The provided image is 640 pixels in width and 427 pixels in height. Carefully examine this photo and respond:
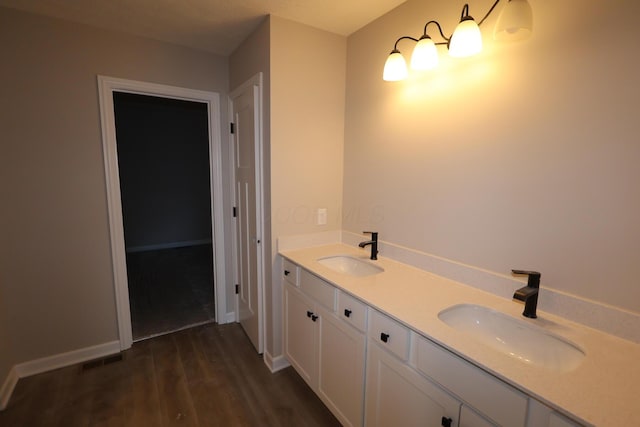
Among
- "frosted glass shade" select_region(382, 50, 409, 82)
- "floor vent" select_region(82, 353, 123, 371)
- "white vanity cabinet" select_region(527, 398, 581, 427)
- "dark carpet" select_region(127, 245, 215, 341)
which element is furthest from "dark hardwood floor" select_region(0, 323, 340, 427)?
"frosted glass shade" select_region(382, 50, 409, 82)

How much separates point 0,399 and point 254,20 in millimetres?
2938

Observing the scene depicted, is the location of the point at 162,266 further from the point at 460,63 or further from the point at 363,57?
the point at 460,63

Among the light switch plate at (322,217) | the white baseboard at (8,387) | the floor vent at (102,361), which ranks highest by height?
the light switch plate at (322,217)

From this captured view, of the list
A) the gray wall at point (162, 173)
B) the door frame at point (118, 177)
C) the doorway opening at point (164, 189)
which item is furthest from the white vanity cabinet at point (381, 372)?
the gray wall at point (162, 173)

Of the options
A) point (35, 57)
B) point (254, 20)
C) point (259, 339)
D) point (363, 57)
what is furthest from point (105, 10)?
point (259, 339)

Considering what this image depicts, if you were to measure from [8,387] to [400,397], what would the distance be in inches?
101

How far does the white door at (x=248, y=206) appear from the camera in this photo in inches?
88.4

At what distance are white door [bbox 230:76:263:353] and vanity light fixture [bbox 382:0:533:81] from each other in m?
1.00

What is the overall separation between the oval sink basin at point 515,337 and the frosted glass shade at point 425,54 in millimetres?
1194

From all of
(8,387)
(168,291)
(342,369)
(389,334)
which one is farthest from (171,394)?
(168,291)

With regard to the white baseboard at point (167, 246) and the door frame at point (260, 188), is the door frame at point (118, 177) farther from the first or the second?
the white baseboard at point (167, 246)

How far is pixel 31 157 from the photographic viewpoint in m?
2.09

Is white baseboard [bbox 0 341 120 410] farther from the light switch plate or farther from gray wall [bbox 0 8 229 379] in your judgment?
the light switch plate

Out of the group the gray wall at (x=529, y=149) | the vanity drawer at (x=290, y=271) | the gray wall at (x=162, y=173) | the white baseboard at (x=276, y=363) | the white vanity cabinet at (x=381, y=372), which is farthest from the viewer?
the gray wall at (x=162, y=173)
